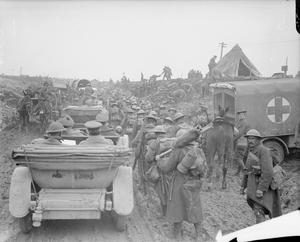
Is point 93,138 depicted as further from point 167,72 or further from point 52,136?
→ point 167,72

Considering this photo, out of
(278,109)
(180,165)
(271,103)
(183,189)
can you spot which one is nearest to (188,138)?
(180,165)

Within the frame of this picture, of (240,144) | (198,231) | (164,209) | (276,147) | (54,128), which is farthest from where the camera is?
(276,147)

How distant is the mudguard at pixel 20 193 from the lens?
3914 millimetres

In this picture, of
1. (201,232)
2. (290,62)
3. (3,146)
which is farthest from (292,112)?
(3,146)

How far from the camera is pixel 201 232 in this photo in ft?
13.6

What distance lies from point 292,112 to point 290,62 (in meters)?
0.85

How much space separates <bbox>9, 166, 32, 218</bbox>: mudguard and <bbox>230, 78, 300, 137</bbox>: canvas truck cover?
3.16 m

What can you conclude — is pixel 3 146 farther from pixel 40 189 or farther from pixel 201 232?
pixel 201 232

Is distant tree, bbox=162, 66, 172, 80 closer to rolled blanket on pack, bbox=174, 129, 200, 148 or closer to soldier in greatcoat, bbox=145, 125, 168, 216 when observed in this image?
soldier in greatcoat, bbox=145, 125, 168, 216

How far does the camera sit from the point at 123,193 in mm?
4074

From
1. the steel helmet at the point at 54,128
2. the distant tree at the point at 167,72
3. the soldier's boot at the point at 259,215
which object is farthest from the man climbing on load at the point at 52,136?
the soldier's boot at the point at 259,215

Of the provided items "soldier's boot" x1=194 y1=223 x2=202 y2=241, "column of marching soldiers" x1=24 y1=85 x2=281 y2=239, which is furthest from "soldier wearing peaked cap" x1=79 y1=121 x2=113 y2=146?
"soldier's boot" x1=194 y1=223 x2=202 y2=241

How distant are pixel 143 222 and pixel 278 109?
2.61 meters

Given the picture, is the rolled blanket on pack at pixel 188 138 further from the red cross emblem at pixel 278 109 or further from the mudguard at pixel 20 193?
the red cross emblem at pixel 278 109
